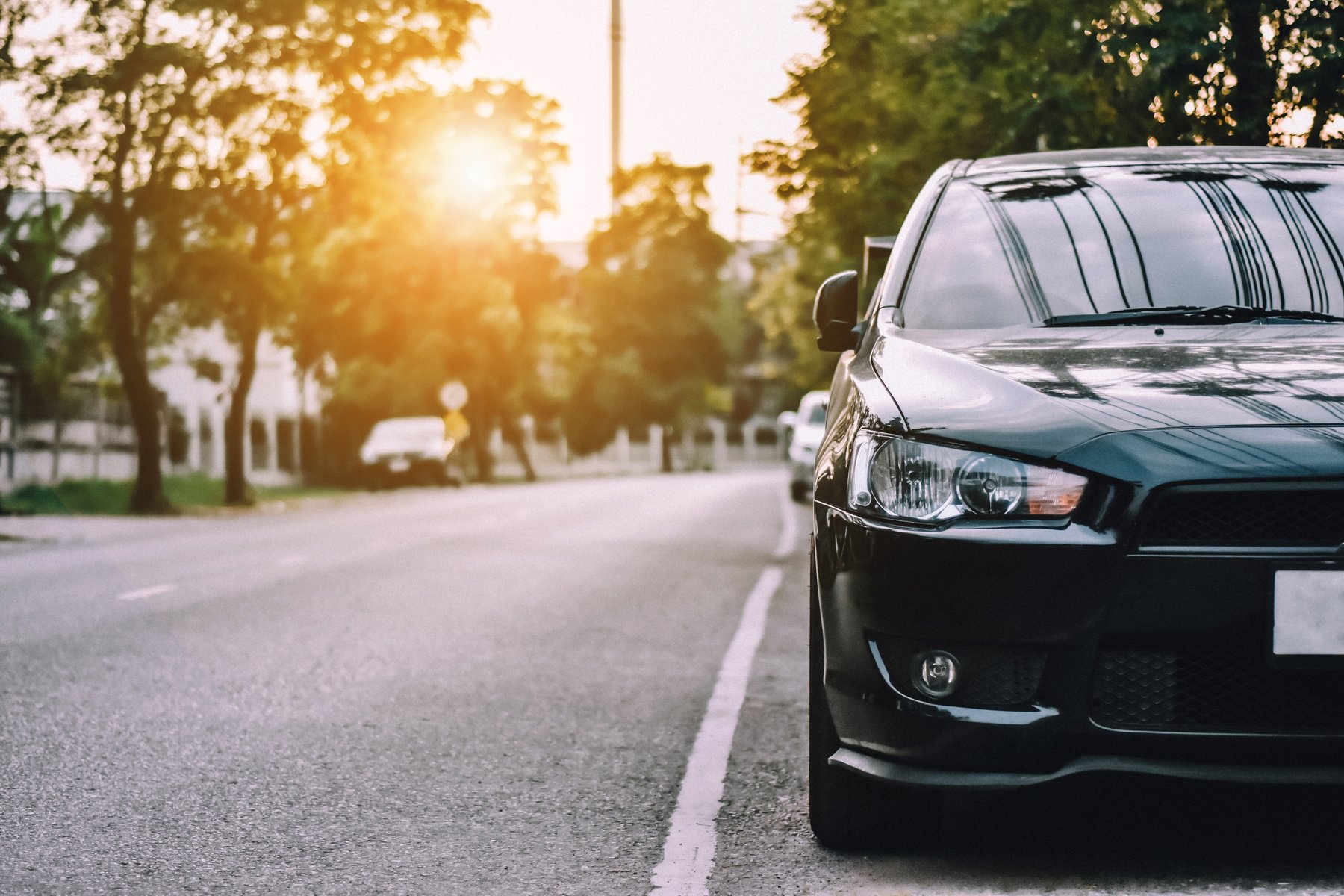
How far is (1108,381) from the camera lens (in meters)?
3.69

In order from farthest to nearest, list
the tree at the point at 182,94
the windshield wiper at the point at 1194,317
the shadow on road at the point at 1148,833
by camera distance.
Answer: the tree at the point at 182,94 → the windshield wiper at the point at 1194,317 → the shadow on road at the point at 1148,833

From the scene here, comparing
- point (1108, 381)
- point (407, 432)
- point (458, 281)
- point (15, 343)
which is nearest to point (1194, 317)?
point (1108, 381)

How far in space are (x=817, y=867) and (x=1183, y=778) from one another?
968mm

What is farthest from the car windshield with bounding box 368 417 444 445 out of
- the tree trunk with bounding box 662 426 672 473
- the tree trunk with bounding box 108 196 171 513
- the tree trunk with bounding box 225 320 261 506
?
the tree trunk with bounding box 662 426 672 473

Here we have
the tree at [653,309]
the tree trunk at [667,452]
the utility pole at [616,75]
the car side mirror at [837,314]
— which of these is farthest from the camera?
the tree trunk at [667,452]

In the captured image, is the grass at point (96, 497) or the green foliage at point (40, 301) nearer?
the grass at point (96, 497)

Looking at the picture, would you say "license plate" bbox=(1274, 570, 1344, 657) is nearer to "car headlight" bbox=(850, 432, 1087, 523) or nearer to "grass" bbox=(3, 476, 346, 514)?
"car headlight" bbox=(850, 432, 1087, 523)

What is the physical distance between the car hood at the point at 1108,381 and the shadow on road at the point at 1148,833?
76 centimetres

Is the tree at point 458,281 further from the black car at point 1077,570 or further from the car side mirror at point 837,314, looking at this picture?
the black car at point 1077,570

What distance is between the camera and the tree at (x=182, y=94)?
2359 centimetres

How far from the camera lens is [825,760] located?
3973 millimetres

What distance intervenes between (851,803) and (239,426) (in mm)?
26720

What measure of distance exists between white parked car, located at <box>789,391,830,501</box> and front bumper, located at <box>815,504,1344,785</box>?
19.8m

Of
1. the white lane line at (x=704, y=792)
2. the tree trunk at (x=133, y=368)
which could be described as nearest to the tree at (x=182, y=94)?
the tree trunk at (x=133, y=368)
